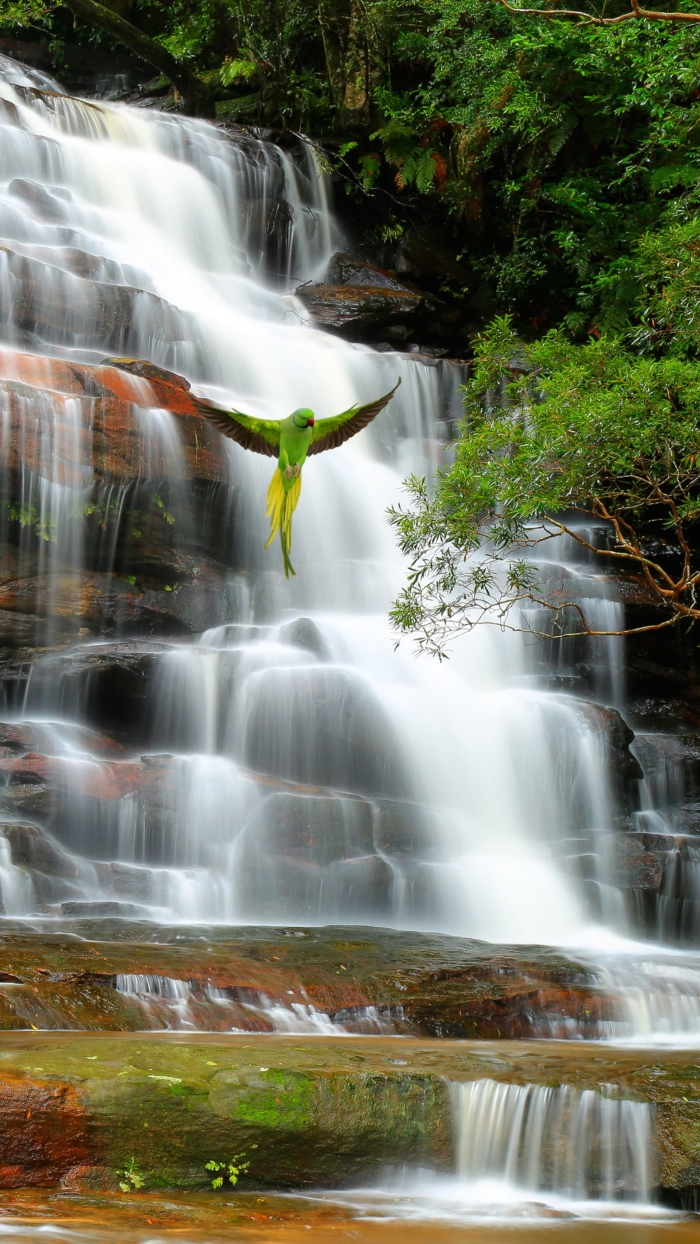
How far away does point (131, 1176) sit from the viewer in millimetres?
4098

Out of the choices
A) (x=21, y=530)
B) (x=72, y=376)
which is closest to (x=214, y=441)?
(x=72, y=376)

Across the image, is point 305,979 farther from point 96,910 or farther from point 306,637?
point 306,637

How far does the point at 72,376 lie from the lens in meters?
11.3

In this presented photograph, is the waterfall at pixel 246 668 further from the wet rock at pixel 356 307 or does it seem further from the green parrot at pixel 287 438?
the green parrot at pixel 287 438

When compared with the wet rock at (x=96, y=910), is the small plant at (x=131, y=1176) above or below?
below

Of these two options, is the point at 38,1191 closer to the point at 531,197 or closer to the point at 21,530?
the point at 21,530

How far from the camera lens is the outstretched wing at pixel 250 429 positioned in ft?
11.9

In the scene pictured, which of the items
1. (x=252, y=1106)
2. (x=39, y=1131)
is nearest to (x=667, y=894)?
(x=252, y=1106)

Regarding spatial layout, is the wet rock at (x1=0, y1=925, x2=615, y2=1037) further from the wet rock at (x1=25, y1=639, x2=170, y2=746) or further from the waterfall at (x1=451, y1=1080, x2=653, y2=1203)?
the wet rock at (x1=25, y1=639, x2=170, y2=746)

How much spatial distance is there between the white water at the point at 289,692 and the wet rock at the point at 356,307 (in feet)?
A: 2.92

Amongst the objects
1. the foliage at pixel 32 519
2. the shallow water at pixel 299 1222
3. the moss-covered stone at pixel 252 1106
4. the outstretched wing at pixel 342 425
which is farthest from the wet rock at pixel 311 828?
the outstretched wing at pixel 342 425

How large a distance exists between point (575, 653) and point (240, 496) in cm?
442

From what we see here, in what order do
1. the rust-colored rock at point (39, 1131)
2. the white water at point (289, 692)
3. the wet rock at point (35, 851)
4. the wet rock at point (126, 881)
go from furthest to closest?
the white water at point (289, 692)
the wet rock at point (126, 881)
the wet rock at point (35, 851)
the rust-colored rock at point (39, 1131)

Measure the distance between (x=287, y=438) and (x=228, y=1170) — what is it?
296cm
